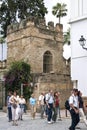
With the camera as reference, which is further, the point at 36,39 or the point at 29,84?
the point at 36,39

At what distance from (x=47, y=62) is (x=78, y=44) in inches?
757

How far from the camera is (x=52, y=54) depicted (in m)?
39.9

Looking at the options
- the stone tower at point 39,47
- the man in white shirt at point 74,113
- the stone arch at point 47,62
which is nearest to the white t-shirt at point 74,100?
the man in white shirt at point 74,113

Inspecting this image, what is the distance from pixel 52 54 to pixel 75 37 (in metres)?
19.1

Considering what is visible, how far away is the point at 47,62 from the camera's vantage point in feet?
130

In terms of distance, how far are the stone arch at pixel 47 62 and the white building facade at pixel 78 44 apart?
18095 mm

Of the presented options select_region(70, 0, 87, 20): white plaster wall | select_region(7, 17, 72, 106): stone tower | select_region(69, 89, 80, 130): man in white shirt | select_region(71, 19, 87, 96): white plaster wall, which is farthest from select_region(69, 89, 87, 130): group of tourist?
select_region(7, 17, 72, 106): stone tower

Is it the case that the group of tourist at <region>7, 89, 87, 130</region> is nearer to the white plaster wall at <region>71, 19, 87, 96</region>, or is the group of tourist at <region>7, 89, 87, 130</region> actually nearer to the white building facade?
the white building facade

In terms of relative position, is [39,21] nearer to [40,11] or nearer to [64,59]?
[64,59]

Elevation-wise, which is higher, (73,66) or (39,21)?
(39,21)

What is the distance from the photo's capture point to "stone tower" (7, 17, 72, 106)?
123 ft

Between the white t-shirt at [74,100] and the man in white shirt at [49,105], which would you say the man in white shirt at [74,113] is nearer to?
the white t-shirt at [74,100]

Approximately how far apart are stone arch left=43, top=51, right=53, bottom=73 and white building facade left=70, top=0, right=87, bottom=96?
712 inches

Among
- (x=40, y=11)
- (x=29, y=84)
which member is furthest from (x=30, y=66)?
(x=40, y=11)
